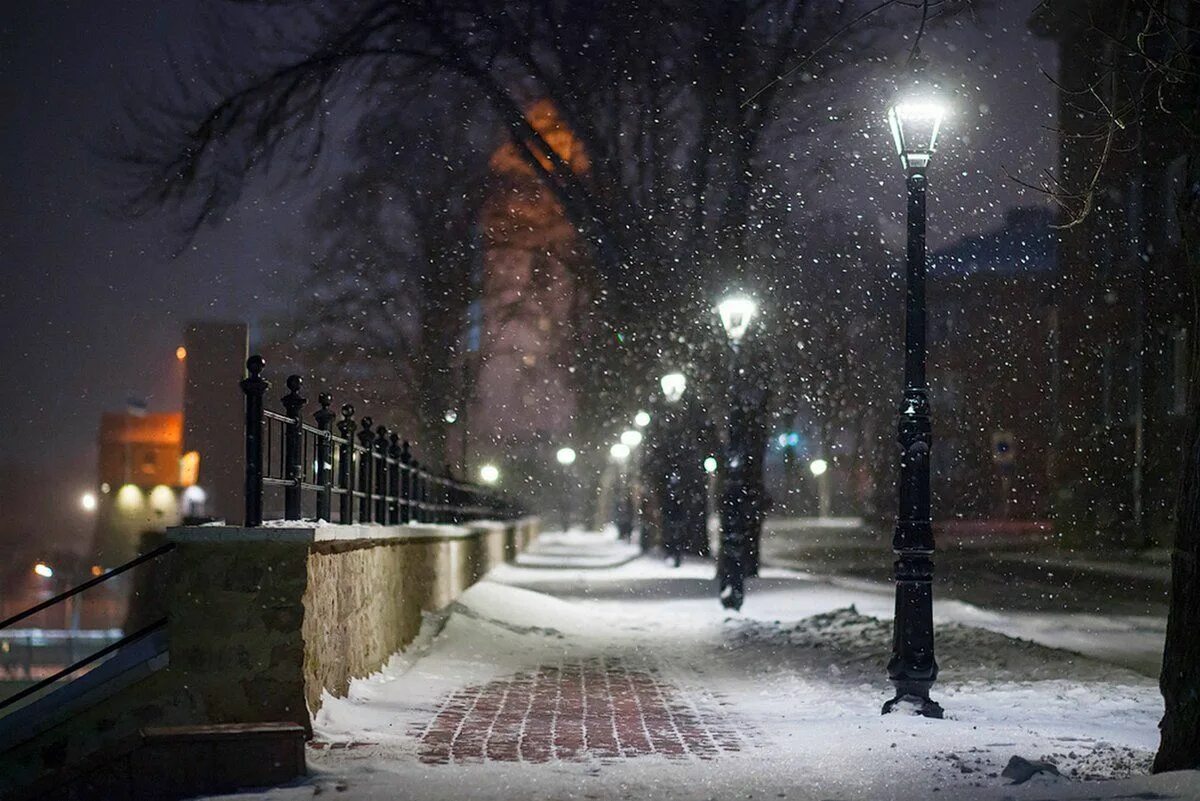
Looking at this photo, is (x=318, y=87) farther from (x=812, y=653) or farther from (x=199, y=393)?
(x=199, y=393)

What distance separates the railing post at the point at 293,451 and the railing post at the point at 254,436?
2.18 feet

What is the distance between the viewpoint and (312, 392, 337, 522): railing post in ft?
33.9

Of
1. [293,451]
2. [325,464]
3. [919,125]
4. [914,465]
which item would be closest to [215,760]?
[293,451]

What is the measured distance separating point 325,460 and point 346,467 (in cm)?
98

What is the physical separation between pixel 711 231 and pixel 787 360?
43.6 feet

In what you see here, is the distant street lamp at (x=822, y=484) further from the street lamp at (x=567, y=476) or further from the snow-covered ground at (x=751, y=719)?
the snow-covered ground at (x=751, y=719)

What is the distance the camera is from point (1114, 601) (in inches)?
954

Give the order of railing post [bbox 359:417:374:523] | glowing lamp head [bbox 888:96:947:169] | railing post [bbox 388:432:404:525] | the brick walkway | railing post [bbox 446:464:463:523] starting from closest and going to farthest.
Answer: the brick walkway → glowing lamp head [bbox 888:96:947:169] → railing post [bbox 359:417:374:523] → railing post [bbox 388:432:404:525] → railing post [bbox 446:464:463:523]

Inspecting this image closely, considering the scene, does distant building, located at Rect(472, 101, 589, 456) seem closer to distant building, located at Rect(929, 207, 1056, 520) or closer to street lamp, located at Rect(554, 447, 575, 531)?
street lamp, located at Rect(554, 447, 575, 531)

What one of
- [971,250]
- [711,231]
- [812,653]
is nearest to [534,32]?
[711,231]

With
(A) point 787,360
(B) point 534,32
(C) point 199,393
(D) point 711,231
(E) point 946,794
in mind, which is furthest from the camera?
(C) point 199,393

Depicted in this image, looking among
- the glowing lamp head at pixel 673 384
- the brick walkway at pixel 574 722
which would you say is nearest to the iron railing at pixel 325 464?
the brick walkway at pixel 574 722

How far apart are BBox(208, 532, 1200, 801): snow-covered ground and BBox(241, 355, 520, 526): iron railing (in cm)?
132

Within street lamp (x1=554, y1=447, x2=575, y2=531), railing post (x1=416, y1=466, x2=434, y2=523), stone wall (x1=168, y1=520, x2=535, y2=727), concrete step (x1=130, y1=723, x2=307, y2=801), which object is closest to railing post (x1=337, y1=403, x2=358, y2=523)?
stone wall (x1=168, y1=520, x2=535, y2=727)
